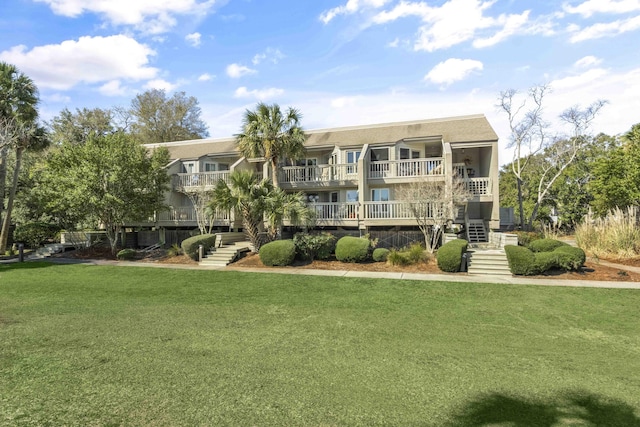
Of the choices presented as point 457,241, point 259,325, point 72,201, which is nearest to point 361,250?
point 457,241

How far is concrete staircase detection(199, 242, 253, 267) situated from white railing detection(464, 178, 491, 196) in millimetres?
12434

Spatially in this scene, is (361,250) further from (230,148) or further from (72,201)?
(72,201)

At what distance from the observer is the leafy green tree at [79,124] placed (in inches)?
1380

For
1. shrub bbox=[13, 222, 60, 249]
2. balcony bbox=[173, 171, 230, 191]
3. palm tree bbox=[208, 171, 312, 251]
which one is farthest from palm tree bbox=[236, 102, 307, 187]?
shrub bbox=[13, 222, 60, 249]

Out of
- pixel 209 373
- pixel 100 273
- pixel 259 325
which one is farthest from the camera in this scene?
pixel 100 273

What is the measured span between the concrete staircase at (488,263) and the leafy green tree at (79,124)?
3518 cm

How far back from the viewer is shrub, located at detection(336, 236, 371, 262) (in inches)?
664

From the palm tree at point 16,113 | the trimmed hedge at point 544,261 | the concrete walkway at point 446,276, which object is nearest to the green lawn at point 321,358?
the concrete walkway at point 446,276

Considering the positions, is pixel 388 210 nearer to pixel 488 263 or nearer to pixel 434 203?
pixel 434 203

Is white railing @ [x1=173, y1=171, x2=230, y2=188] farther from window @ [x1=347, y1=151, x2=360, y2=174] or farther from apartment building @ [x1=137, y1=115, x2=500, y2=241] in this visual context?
window @ [x1=347, y1=151, x2=360, y2=174]

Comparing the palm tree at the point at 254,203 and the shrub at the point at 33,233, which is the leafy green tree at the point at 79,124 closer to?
the shrub at the point at 33,233

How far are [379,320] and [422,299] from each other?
276cm

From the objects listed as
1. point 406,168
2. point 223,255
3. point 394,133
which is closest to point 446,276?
point 406,168

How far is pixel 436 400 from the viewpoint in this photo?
14.7ft
